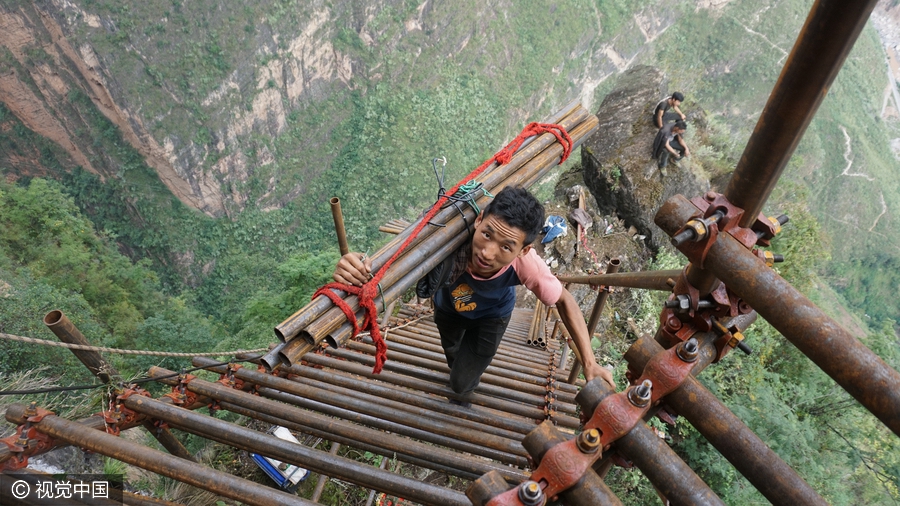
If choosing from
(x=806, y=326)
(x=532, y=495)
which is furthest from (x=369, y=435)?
(x=806, y=326)

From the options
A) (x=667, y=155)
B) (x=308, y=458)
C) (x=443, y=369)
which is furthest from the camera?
(x=667, y=155)

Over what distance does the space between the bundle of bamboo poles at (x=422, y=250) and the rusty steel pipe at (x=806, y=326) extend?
4.65 ft

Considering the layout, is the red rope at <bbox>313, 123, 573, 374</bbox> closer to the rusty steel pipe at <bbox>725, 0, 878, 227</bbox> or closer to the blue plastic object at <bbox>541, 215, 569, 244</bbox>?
the rusty steel pipe at <bbox>725, 0, 878, 227</bbox>

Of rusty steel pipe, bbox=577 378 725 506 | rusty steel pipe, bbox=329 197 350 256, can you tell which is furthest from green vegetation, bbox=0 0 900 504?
rusty steel pipe, bbox=577 378 725 506

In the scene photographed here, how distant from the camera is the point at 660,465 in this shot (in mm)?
1177

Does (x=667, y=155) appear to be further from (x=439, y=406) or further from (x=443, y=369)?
(x=439, y=406)

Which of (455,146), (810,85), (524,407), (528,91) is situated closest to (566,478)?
(810,85)

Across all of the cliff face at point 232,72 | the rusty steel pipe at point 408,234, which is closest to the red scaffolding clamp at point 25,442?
the rusty steel pipe at point 408,234

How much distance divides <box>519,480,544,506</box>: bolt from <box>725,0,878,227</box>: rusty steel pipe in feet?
2.95

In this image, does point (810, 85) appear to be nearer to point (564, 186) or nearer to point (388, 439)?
point (388, 439)

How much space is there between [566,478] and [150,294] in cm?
2306

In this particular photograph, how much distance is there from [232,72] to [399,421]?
31.5 m

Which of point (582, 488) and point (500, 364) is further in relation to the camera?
point (500, 364)

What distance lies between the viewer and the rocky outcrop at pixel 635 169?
888 centimetres
